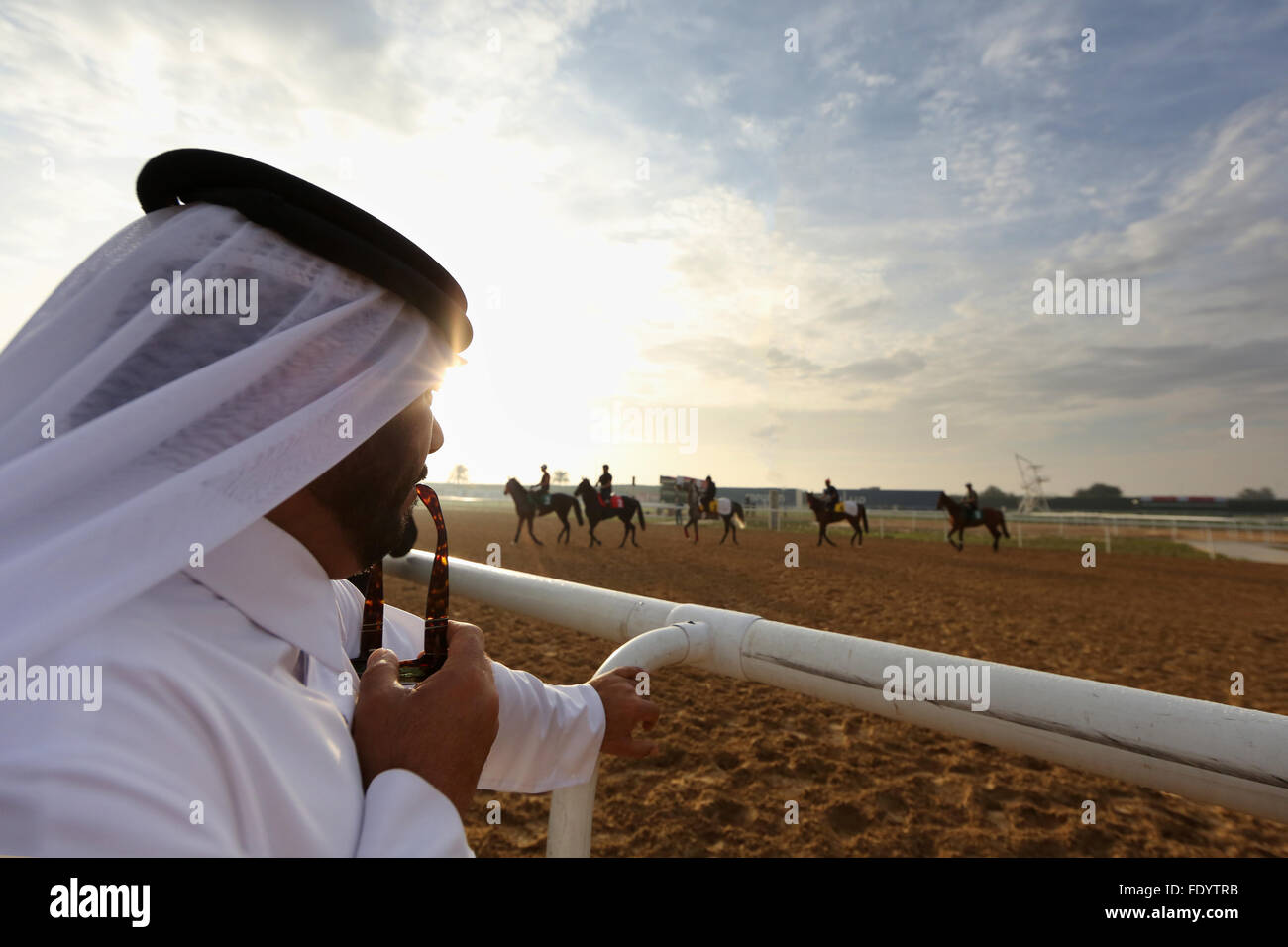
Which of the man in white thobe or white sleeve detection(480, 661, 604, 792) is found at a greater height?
the man in white thobe

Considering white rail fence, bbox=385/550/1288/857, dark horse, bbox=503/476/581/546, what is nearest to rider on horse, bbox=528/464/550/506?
dark horse, bbox=503/476/581/546

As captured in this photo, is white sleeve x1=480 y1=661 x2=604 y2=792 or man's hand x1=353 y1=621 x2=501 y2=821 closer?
man's hand x1=353 y1=621 x2=501 y2=821

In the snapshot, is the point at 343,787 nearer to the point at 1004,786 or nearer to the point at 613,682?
the point at 613,682

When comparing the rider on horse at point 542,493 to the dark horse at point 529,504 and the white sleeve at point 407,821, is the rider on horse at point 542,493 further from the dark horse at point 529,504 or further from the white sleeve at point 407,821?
the white sleeve at point 407,821

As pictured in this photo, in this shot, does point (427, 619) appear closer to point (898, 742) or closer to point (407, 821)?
point (407, 821)

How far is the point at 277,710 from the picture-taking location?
24.2 inches
